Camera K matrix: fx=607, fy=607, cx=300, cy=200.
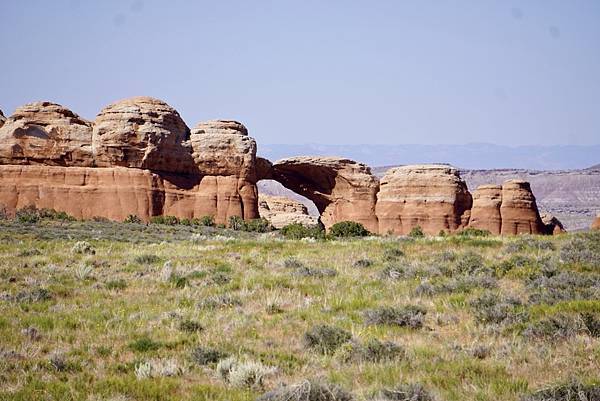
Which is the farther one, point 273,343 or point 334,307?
point 334,307

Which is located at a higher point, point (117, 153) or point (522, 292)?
point (117, 153)

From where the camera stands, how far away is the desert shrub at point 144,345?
8188 millimetres

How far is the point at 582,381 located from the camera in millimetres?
6156

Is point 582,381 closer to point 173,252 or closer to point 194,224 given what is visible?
point 173,252

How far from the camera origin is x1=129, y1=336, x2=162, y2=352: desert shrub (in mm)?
8188

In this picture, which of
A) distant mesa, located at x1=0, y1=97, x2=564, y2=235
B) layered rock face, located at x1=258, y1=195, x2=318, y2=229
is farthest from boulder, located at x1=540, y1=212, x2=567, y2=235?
layered rock face, located at x1=258, y1=195, x2=318, y2=229

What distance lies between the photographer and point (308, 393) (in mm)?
5867

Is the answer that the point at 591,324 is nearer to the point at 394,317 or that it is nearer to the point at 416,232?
the point at 394,317

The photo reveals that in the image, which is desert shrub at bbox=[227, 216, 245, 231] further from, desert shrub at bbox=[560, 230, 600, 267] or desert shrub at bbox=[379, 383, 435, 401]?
desert shrub at bbox=[379, 383, 435, 401]

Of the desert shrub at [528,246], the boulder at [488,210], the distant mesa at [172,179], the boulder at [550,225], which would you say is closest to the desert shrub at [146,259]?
the desert shrub at [528,246]

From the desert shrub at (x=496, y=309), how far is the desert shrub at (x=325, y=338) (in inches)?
93.3

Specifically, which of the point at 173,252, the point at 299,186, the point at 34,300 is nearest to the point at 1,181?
the point at 299,186

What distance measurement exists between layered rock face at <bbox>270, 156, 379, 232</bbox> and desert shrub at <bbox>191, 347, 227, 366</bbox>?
196ft

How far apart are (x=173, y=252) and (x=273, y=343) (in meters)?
11.3
